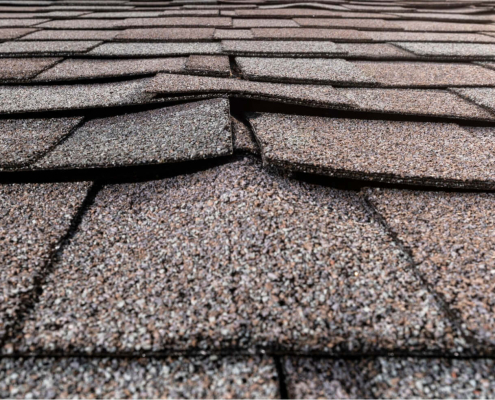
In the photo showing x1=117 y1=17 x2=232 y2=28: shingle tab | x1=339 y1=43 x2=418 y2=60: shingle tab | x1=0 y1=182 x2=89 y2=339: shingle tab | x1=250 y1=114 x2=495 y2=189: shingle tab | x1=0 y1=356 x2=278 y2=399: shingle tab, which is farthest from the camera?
x1=117 y1=17 x2=232 y2=28: shingle tab

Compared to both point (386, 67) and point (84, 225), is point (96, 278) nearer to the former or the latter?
point (84, 225)

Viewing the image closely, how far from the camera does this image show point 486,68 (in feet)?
6.79

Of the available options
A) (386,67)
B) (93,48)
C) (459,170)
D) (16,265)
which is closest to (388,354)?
(459,170)

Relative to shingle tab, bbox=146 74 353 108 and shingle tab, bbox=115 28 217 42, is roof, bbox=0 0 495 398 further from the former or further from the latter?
shingle tab, bbox=115 28 217 42

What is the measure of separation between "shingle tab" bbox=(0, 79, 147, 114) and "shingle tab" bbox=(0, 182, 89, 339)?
474mm

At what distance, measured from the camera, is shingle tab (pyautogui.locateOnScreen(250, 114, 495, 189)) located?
1.07 meters

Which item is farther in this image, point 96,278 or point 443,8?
point 443,8

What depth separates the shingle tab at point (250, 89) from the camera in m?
1.46

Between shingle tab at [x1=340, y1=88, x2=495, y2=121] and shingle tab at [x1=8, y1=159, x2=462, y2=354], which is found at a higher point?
shingle tab at [x1=340, y1=88, x2=495, y2=121]

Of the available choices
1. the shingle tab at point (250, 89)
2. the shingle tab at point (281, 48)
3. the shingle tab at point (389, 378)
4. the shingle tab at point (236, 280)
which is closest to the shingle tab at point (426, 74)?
the shingle tab at point (281, 48)

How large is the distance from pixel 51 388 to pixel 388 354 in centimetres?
57

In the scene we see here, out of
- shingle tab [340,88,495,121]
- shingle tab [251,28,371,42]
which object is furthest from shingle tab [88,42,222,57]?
shingle tab [340,88,495,121]

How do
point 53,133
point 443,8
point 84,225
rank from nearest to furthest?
point 84,225 → point 53,133 → point 443,8

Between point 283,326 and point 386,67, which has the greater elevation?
point 386,67
